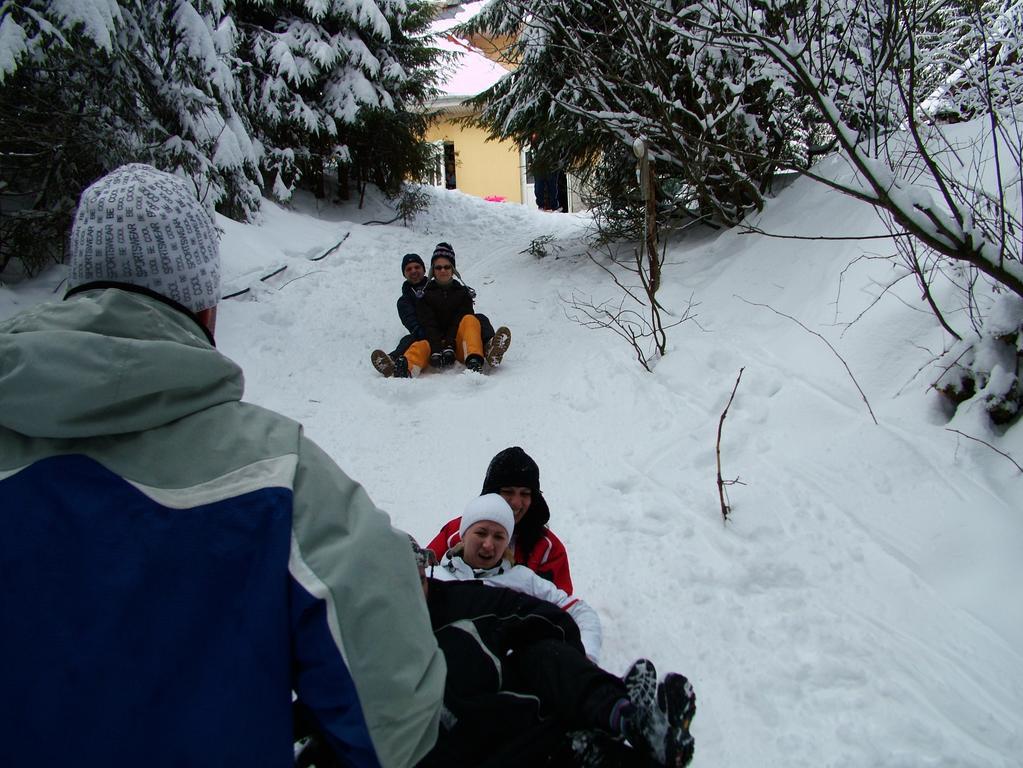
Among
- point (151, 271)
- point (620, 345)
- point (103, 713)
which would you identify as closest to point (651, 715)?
point (103, 713)

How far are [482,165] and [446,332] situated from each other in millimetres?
15914

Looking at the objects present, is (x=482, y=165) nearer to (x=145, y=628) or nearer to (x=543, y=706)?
(x=543, y=706)

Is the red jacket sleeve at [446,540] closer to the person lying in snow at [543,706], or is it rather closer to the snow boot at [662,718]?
the person lying in snow at [543,706]

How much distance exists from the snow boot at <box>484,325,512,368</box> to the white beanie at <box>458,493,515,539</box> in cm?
331

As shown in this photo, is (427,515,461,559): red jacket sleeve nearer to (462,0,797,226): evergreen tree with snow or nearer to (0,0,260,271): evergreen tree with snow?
(462,0,797,226): evergreen tree with snow

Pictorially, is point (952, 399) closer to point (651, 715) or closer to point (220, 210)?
point (651, 715)

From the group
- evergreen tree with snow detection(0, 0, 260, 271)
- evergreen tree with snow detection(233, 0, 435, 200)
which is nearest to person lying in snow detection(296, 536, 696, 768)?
evergreen tree with snow detection(0, 0, 260, 271)

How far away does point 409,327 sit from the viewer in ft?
20.2

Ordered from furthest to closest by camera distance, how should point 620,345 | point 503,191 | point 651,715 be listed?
1. point 503,191
2. point 620,345
3. point 651,715

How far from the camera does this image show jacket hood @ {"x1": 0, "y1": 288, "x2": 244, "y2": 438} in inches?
30.4

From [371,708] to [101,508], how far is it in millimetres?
412

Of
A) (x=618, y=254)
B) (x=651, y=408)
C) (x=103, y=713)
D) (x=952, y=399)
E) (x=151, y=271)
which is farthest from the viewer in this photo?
(x=618, y=254)

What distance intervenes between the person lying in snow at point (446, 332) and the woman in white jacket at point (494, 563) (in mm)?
3233

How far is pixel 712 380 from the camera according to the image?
4.57 meters
